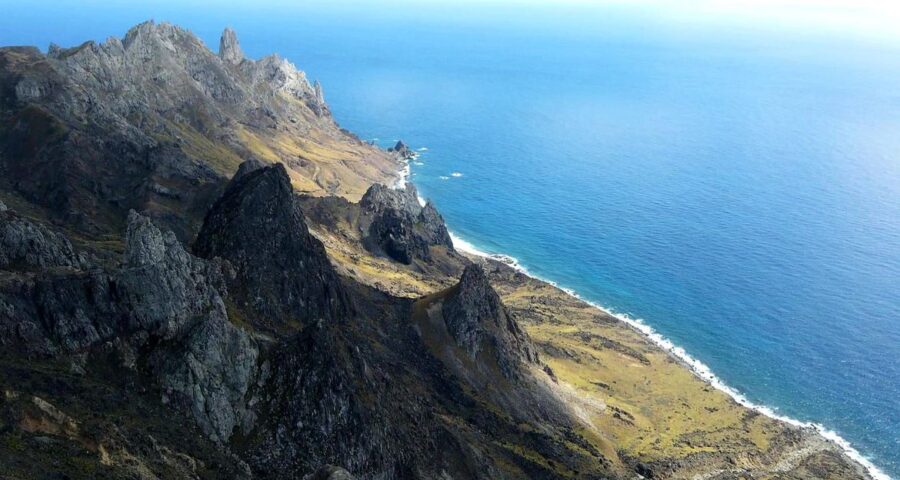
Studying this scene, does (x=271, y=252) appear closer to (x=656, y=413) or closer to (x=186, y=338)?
(x=186, y=338)

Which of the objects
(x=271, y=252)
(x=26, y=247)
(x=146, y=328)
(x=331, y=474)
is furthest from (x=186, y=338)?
(x=271, y=252)

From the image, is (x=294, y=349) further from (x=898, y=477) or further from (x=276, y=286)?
(x=898, y=477)

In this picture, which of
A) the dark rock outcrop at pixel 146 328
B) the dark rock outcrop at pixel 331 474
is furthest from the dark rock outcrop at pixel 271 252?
the dark rock outcrop at pixel 331 474

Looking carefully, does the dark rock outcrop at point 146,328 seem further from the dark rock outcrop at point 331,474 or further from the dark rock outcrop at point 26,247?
the dark rock outcrop at point 331,474

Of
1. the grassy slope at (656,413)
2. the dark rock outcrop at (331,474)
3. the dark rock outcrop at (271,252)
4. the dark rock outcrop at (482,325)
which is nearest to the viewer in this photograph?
the dark rock outcrop at (331,474)

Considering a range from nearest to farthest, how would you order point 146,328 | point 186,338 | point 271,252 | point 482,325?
point 146,328 → point 186,338 → point 271,252 → point 482,325

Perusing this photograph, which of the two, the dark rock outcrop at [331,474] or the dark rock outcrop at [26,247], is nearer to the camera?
the dark rock outcrop at [331,474]

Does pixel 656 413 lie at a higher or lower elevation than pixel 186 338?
higher
